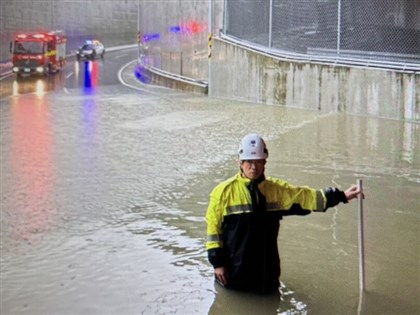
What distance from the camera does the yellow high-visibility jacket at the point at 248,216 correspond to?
5.35 metres

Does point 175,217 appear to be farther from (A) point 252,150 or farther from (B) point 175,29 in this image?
(B) point 175,29

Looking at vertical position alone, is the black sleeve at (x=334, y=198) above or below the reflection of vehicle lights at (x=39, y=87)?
above

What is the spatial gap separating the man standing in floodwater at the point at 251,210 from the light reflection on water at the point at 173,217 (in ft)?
1.27

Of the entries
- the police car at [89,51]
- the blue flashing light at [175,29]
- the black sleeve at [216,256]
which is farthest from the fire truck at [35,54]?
the black sleeve at [216,256]

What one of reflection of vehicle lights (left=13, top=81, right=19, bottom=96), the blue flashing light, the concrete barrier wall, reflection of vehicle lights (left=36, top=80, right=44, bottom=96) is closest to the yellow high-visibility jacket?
the concrete barrier wall

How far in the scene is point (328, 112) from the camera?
733 inches

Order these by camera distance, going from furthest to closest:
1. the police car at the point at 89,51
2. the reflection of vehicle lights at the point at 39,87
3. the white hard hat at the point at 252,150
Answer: the police car at the point at 89,51 < the reflection of vehicle lights at the point at 39,87 < the white hard hat at the point at 252,150

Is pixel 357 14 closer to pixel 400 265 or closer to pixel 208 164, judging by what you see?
pixel 208 164

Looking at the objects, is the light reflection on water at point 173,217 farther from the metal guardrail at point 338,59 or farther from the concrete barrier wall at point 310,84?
the metal guardrail at point 338,59

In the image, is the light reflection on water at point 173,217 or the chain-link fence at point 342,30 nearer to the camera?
the light reflection on water at point 173,217

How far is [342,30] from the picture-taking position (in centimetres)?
1936

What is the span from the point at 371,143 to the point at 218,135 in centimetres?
300

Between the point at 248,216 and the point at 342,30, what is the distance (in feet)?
48.7

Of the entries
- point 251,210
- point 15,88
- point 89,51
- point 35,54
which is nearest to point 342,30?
point 251,210
